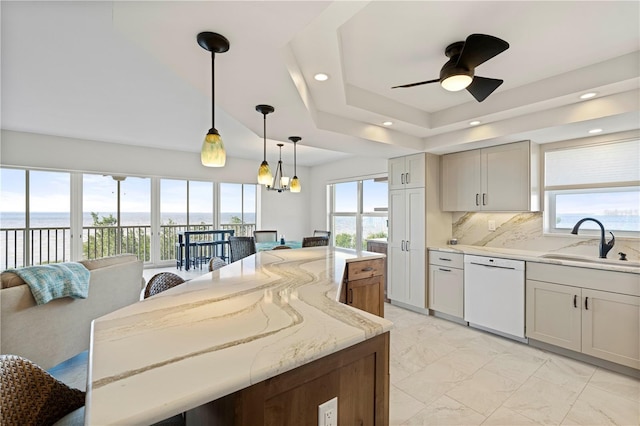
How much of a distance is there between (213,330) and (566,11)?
98.1 inches

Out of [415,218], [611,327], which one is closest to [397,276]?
[415,218]

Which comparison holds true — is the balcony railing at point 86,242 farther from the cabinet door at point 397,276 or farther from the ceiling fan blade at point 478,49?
the ceiling fan blade at point 478,49

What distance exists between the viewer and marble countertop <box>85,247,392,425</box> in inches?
25.8

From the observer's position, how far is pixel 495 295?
3232mm

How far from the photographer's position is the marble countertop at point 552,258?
252 centimetres

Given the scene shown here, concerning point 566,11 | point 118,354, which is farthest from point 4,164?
point 566,11

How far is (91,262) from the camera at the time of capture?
107 inches

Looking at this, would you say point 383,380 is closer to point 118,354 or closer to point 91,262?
point 118,354

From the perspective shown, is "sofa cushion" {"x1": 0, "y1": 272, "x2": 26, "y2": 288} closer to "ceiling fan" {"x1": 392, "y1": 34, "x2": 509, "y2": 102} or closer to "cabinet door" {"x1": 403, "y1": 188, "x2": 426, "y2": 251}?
"ceiling fan" {"x1": 392, "y1": 34, "x2": 509, "y2": 102}

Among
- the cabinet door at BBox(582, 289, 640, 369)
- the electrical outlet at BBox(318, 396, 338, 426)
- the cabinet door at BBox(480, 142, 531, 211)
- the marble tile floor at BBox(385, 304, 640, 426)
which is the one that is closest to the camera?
the electrical outlet at BBox(318, 396, 338, 426)

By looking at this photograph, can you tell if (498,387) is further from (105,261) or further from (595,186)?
(105,261)

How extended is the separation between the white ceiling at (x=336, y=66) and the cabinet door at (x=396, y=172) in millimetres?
303

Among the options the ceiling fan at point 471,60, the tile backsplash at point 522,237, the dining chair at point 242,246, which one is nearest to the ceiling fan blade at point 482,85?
the ceiling fan at point 471,60

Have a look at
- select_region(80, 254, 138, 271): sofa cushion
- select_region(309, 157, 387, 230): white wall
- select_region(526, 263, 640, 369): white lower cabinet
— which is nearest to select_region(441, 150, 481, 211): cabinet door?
select_region(526, 263, 640, 369): white lower cabinet
